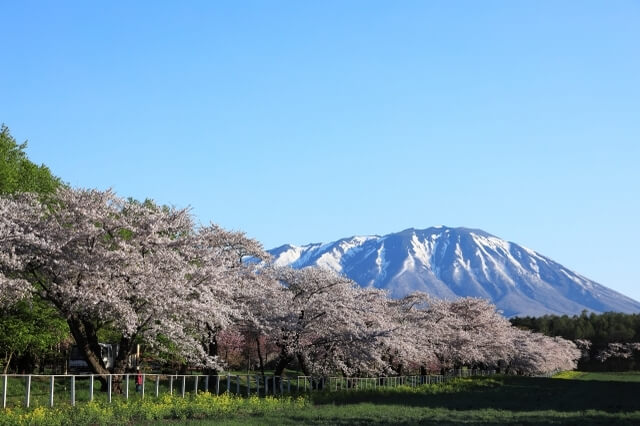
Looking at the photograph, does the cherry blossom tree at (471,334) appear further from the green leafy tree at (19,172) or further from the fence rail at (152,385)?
the green leafy tree at (19,172)

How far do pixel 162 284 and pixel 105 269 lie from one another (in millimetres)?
2813

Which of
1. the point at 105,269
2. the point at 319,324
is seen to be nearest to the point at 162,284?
the point at 105,269

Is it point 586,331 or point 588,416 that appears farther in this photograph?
point 586,331

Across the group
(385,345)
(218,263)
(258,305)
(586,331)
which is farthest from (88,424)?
(586,331)

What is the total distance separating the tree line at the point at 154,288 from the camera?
33.6 metres

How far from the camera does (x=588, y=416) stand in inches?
→ 1378

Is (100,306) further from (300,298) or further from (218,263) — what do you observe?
(300,298)

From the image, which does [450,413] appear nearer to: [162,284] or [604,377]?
[162,284]

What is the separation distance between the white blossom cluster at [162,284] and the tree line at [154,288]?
0.07 meters

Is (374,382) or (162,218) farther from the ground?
(162,218)

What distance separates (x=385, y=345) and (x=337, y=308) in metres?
6.46

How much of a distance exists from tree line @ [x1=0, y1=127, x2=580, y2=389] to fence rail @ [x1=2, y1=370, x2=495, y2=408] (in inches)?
61.0

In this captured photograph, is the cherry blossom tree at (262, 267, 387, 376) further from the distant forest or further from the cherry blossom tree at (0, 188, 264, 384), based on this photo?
the distant forest

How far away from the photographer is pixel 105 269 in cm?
3384
